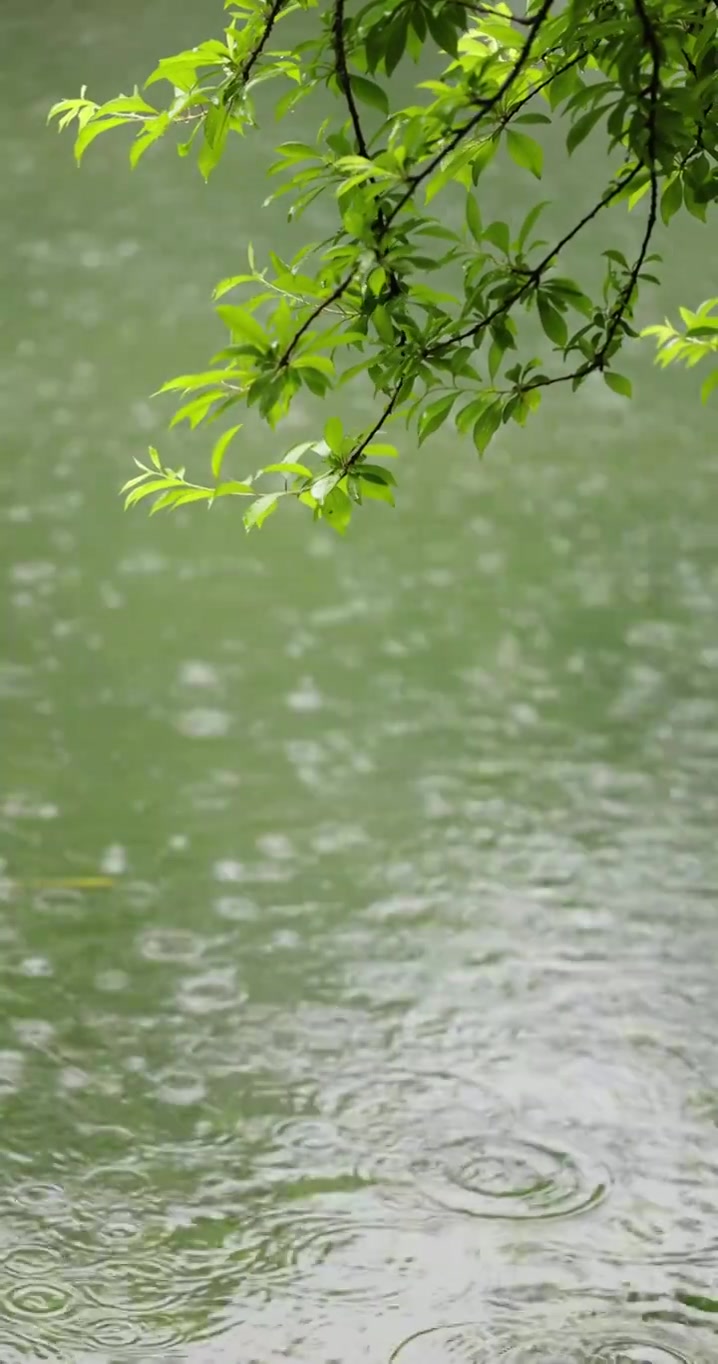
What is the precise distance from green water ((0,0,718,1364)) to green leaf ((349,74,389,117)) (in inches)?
50.2

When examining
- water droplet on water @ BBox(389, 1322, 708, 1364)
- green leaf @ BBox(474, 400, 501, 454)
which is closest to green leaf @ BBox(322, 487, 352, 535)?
green leaf @ BBox(474, 400, 501, 454)

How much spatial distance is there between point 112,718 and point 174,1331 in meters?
1.61

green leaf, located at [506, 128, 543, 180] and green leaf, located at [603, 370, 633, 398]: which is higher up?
green leaf, located at [506, 128, 543, 180]

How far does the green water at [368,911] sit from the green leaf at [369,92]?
1.27 m

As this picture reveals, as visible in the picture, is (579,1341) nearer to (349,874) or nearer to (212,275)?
(349,874)

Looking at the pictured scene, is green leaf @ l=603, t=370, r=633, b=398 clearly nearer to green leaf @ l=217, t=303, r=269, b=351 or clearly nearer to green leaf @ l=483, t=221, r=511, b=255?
green leaf @ l=483, t=221, r=511, b=255

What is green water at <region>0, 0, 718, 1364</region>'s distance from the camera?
1.82 m

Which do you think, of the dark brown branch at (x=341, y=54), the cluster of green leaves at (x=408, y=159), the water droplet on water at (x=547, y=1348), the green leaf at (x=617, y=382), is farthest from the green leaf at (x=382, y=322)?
the water droplet on water at (x=547, y=1348)

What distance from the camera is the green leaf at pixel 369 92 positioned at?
3.51 feet

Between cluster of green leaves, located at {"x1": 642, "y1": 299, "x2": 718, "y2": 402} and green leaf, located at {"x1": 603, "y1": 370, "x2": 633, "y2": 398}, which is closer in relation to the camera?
green leaf, located at {"x1": 603, "y1": 370, "x2": 633, "y2": 398}

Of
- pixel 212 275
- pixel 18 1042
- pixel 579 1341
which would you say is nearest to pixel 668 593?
pixel 18 1042

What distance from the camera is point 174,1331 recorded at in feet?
5.70

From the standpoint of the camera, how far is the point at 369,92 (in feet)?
3.58

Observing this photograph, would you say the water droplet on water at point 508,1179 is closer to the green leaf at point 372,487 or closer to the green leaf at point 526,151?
the green leaf at point 372,487
